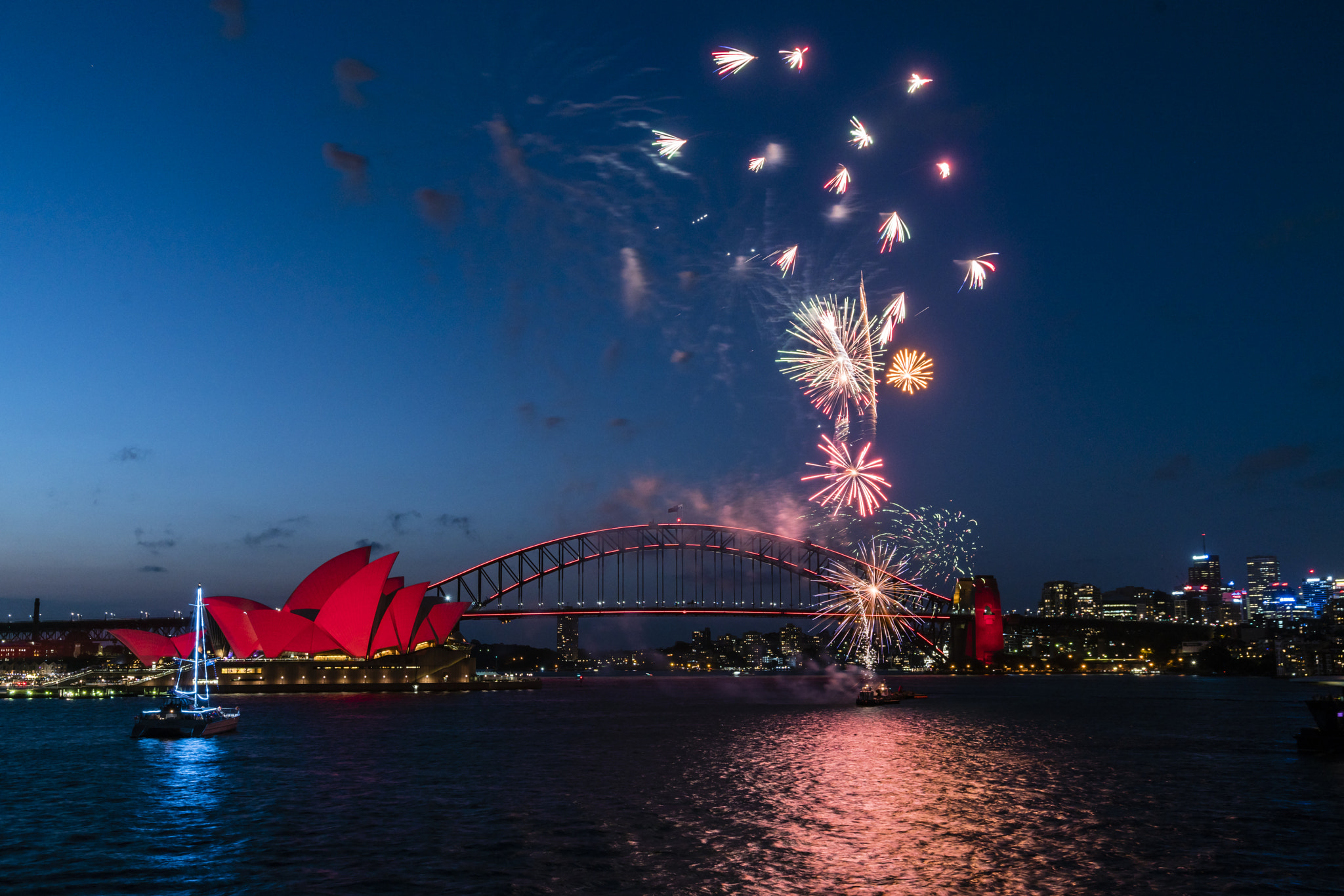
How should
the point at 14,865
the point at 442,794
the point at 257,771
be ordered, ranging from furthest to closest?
the point at 257,771 < the point at 442,794 < the point at 14,865

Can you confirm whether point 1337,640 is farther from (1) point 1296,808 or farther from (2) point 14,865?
(2) point 14,865

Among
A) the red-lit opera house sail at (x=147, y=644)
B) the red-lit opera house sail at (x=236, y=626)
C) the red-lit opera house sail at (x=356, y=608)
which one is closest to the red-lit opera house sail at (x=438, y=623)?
the red-lit opera house sail at (x=356, y=608)

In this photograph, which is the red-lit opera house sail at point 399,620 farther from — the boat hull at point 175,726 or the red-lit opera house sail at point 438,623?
the boat hull at point 175,726

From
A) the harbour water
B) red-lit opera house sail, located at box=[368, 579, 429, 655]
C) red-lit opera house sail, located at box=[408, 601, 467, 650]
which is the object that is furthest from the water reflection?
red-lit opera house sail, located at box=[408, 601, 467, 650]

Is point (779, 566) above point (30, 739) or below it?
above

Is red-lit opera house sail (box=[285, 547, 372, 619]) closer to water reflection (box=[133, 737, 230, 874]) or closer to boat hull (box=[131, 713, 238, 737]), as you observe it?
boat hull (box=[131, 713, 238, 737])

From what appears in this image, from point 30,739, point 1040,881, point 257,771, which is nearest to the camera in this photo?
point 1040,881

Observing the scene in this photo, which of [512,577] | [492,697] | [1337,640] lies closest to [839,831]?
[492,697]
